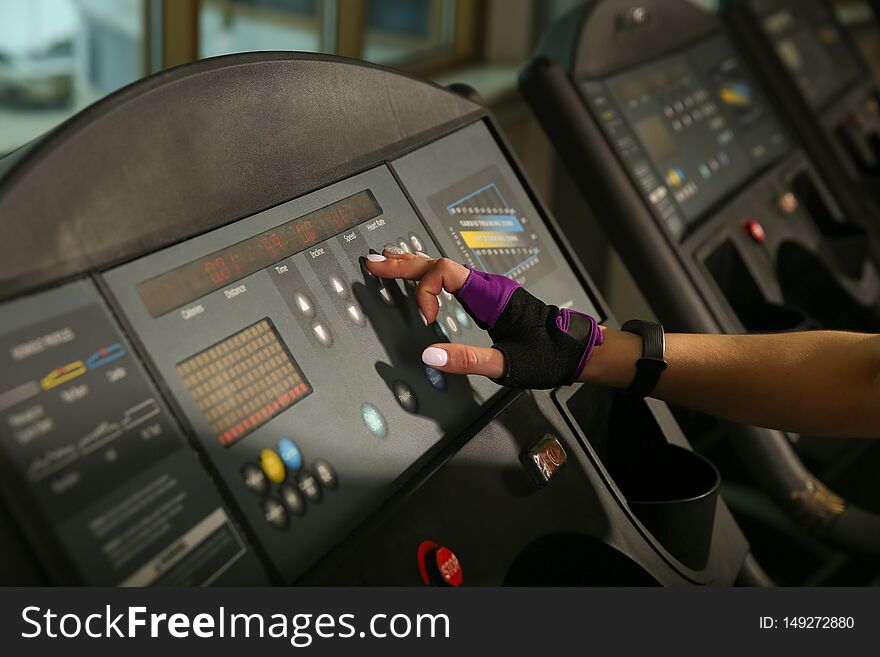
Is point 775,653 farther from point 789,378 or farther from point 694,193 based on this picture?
point 694,193

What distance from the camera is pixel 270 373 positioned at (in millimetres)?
806

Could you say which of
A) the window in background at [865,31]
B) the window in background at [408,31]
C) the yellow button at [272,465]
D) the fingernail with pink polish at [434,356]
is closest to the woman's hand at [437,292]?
the fingernail with pink polish at [434,356]

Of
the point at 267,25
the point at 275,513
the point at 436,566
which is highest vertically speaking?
the point at 267,25

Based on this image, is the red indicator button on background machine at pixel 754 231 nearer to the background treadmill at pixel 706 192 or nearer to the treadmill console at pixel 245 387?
the background treadmill at pixel 706 192

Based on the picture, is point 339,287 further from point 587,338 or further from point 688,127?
point 688,127

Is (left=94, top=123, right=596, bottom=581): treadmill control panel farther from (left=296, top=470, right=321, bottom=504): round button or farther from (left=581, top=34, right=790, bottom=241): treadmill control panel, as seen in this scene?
(left=581, top=34, right=790, bottom=241): treadmill control panel

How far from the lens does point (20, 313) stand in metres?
0.67

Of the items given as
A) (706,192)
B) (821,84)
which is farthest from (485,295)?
(821,84)

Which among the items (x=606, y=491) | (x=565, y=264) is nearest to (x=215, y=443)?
(x=606, y=491)

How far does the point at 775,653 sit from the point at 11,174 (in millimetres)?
731

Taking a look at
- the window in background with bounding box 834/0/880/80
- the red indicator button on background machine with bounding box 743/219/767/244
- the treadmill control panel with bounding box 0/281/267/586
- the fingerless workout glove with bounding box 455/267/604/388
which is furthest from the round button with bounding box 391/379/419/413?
the window in background with bounding box 834/0/880/80

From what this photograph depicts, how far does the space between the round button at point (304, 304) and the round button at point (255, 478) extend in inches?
6.3

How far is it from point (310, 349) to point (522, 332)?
0.25 m

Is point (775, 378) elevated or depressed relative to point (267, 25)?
depressed
